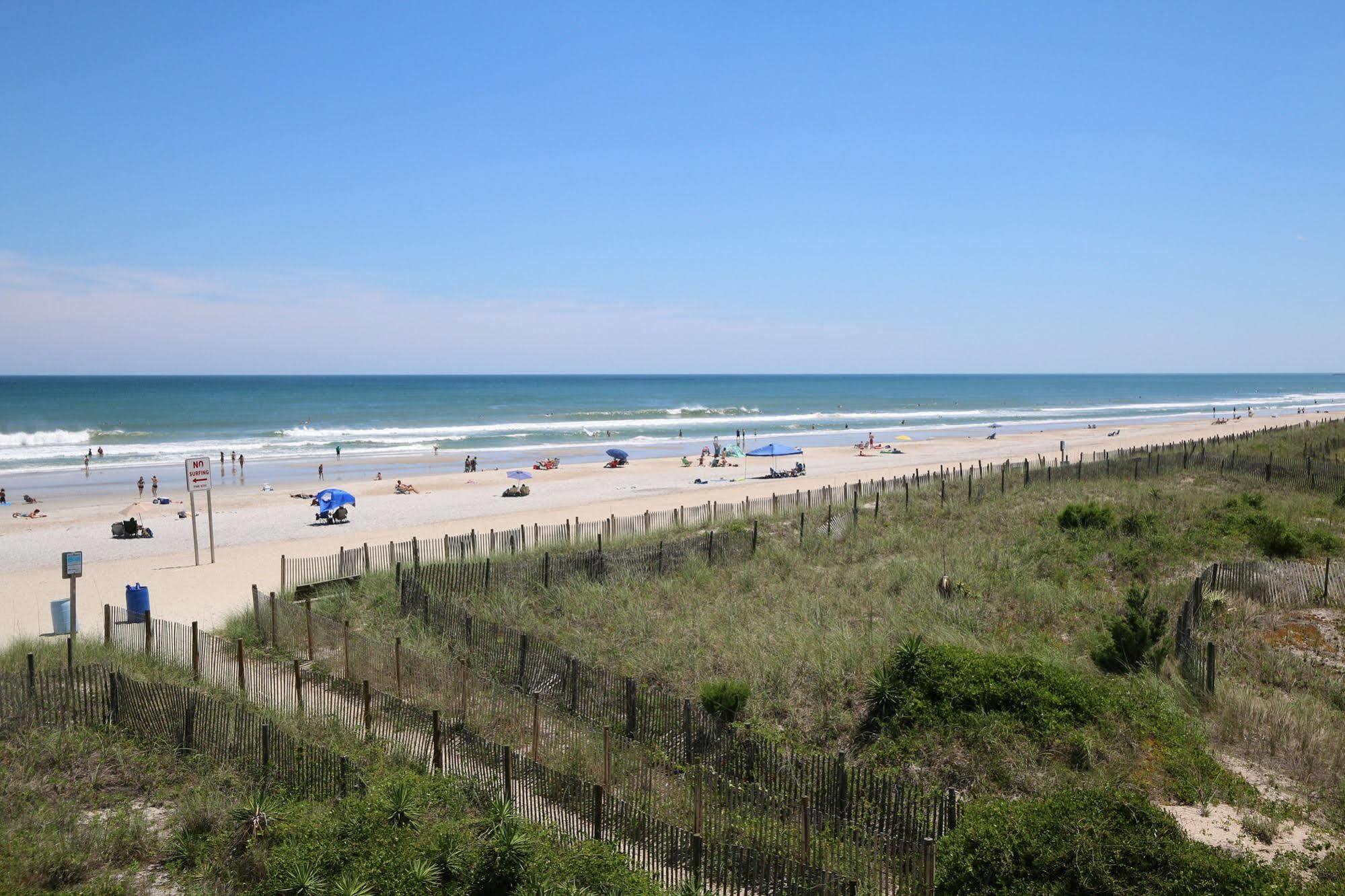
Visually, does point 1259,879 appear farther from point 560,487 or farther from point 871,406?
point 871,406

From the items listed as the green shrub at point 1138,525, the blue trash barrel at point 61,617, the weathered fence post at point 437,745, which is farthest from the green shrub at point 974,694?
the blue trash barrel at point 61,617

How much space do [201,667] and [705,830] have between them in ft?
30.1

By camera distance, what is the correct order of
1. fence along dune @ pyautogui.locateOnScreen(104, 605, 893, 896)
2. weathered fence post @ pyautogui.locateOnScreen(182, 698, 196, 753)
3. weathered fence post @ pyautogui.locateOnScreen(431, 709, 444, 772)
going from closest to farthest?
fence along dune @ pyautogui.locateOnScreen(104, 605, 893, 896), weathered fence post @ pyautogui.locateOnScreen(431, 709, 444, 772), weathered fence post @ pyautogui.locateOnScreen(182, 698, 196, 753)

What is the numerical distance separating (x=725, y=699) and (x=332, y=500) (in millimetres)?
25567

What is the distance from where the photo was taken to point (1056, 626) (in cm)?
1549

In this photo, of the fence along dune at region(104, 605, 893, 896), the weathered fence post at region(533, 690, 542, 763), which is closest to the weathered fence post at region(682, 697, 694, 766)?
the fence along dune at region(104, 605, 893, 896)

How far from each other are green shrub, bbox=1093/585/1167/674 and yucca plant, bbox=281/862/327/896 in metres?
11.1

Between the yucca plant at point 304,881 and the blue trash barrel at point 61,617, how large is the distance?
1285 centimetres

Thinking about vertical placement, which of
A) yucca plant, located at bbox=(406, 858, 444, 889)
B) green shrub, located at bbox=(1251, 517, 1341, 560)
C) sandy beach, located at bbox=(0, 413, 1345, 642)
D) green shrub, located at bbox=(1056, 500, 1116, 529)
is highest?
green shrub, located at bbox=(1056, 500, 1116, 529)

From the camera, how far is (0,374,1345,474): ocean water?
2689 inches

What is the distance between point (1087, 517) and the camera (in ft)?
71.5

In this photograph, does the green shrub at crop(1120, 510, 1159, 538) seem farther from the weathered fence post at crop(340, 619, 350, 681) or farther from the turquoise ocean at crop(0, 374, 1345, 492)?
the turquoise ocean at crop(0, 374, 1345, 492)

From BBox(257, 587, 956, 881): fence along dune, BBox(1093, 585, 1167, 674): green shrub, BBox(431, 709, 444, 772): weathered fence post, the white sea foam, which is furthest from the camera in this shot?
the white sea foam

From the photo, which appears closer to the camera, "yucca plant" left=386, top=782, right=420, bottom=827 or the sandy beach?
"yucca plant" left=386, top=782, right=420, bottom=827
